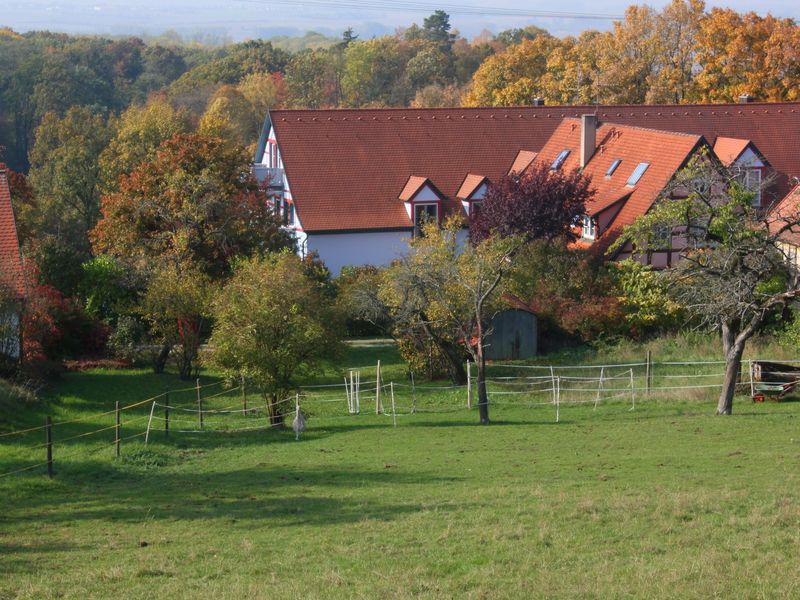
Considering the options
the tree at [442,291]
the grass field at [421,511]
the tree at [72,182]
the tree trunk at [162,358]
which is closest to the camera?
the grass field at [421,511]

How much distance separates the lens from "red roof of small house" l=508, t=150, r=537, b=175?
50781 millimetres

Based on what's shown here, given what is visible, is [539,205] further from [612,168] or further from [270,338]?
[270,338]

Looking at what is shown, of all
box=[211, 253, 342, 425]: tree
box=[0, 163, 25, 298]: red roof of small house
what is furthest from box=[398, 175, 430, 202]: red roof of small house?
box=[211, 253, 342, 425]: tree

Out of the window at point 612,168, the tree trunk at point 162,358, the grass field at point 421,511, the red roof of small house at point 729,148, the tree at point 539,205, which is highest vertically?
the red roof of small house at point 729,148

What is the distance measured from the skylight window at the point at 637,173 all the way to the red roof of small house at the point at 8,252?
2344cm

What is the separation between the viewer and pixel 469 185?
49375 mm

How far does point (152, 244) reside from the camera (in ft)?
126

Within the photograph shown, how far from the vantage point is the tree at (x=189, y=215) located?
37.6 meters

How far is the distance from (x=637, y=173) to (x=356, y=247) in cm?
1227

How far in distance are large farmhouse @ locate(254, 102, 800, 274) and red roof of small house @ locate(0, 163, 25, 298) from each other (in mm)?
12518

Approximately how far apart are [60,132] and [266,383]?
37.9 m

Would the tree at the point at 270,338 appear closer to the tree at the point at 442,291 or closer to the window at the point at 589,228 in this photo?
the tree at the point at 442,291

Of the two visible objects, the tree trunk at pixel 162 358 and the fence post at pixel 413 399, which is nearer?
the fence post at pixel 413 399

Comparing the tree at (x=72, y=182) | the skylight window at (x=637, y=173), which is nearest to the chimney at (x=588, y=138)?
the skylight window at (x=637, y=173)
